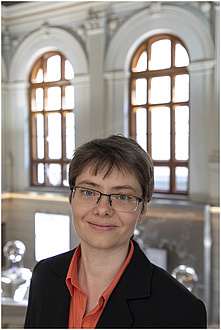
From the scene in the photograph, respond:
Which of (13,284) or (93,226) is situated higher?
(93,226)

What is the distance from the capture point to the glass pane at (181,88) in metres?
6.54

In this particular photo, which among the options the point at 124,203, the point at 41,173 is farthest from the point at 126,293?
the point at 41,173

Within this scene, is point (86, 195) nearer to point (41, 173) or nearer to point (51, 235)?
point (51, 235)

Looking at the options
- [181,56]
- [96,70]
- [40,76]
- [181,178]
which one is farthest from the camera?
[40,76]

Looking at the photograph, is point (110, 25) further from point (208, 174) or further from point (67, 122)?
point (208, 174)

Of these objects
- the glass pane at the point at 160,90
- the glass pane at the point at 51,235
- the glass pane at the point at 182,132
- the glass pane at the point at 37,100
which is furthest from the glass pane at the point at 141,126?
the glass pane at the point at 37,100

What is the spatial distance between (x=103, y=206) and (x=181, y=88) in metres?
5.81

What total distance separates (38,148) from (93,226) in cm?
762

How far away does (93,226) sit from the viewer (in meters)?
1.19

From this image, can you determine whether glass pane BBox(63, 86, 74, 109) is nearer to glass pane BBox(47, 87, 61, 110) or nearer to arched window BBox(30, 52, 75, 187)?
arched window BBox(30, 52, 75, 187)

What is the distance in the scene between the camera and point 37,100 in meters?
8.47

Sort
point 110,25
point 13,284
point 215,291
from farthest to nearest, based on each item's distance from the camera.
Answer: point 110,25 < point 215,291 < point 13,284

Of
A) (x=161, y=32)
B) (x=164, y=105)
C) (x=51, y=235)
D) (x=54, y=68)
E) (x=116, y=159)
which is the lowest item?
(x=51, y=235)

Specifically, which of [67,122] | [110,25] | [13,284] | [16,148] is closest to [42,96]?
[67,122]
